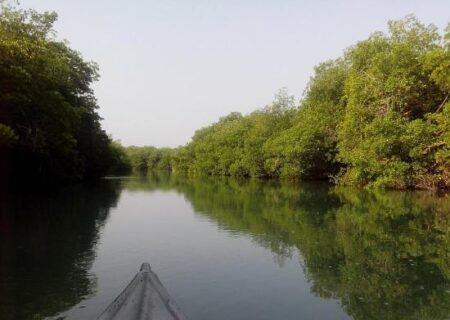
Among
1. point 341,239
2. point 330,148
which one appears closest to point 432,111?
point 330,148

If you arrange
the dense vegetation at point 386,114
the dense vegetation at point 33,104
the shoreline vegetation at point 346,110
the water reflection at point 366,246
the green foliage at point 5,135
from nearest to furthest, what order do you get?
the water reflection at point 366,246 < the green foliage at point 5,135 < the dense vegetation at point 33,104 < the shoreline vegetation at point 346,110 < the dense vegetation at point 386,114

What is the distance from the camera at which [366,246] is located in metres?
14.1

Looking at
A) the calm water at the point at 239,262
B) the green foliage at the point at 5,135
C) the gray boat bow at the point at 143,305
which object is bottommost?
the calm water at the point at 239,262

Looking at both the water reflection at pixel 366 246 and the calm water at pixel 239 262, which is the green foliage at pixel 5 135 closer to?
the calm water at pixel 239 262

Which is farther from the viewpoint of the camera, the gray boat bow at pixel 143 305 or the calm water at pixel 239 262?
the calm water at pixel 239 262

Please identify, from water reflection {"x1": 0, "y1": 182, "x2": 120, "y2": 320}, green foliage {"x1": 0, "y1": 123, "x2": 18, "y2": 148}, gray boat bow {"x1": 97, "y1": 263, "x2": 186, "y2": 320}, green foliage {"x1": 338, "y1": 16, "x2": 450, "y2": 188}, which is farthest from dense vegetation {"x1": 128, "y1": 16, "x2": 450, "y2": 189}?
gray boat bow {"x1": 97, "y1": 263, "x2": 186, "y2": 320}

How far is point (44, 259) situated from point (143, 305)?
883 cm

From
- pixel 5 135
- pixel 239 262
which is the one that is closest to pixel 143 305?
pixel 239 262

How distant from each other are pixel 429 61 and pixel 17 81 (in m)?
31.2

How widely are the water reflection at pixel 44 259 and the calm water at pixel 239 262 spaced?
0.03 meters

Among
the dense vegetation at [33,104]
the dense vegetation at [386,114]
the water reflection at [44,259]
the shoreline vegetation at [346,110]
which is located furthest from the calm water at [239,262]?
the dense vegetation at [386,114]

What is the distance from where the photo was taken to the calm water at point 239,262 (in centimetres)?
841

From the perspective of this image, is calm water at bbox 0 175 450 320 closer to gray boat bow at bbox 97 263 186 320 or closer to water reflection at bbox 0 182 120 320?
water reflection at bbox 0 182 120 320

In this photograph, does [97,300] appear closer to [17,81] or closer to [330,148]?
[17,81]
